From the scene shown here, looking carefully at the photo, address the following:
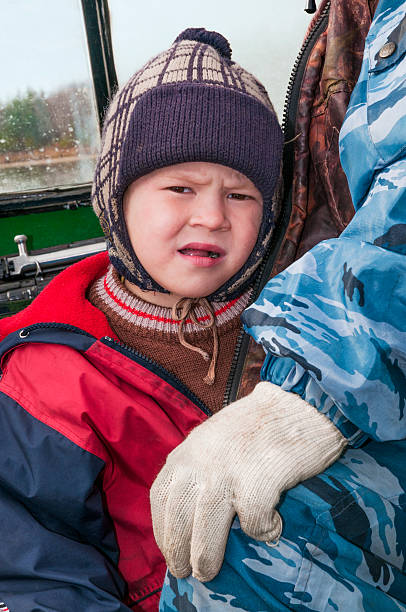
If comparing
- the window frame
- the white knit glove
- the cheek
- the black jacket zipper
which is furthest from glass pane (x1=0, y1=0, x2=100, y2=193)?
the white knit glove

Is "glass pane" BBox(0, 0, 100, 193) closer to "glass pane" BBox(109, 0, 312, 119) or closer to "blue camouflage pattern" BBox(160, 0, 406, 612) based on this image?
"glass pane" BBox(109, 0, 312, 119)

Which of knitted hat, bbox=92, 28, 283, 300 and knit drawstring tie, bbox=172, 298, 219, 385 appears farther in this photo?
knit drawstring tie, bbox=172, 298, 219, 385

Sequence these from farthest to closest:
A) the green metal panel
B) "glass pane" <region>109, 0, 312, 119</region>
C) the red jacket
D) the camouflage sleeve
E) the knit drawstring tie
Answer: the green metal panel → "glass pane" <region>109, 0, 312, 119</region> → the knit drawstring tie → the red jacket → the camouflage sleeve

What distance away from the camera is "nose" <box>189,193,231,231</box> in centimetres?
109

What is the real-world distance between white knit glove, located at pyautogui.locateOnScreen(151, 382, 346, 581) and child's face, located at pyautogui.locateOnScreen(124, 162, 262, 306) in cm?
48

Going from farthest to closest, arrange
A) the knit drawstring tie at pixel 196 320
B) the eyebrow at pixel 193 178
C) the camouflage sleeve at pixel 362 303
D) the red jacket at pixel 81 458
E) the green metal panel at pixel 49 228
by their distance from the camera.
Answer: the green metal panel at pixel 49 228 → the knit drawstring tie at pixel 196 320 → the eyebrow at pixel 193 178 → the red jacket at pixel 81 458 → the camouflage sleeve at pixel 362 303

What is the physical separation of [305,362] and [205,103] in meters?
0.68

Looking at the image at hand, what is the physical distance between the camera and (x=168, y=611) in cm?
74

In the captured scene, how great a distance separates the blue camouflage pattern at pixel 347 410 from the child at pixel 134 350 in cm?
38

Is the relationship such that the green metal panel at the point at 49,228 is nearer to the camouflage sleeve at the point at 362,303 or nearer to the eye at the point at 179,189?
the eye at the point at 179,189

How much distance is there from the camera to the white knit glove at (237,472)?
0.65 m

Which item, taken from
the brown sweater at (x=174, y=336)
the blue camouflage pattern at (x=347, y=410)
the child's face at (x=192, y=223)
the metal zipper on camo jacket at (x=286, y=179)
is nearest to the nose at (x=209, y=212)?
the child's face at (x=192, y=223)

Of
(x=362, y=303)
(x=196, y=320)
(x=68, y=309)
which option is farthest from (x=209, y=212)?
(x=362, y=303)

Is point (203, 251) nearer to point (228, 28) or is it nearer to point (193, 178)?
point (193, 178)
